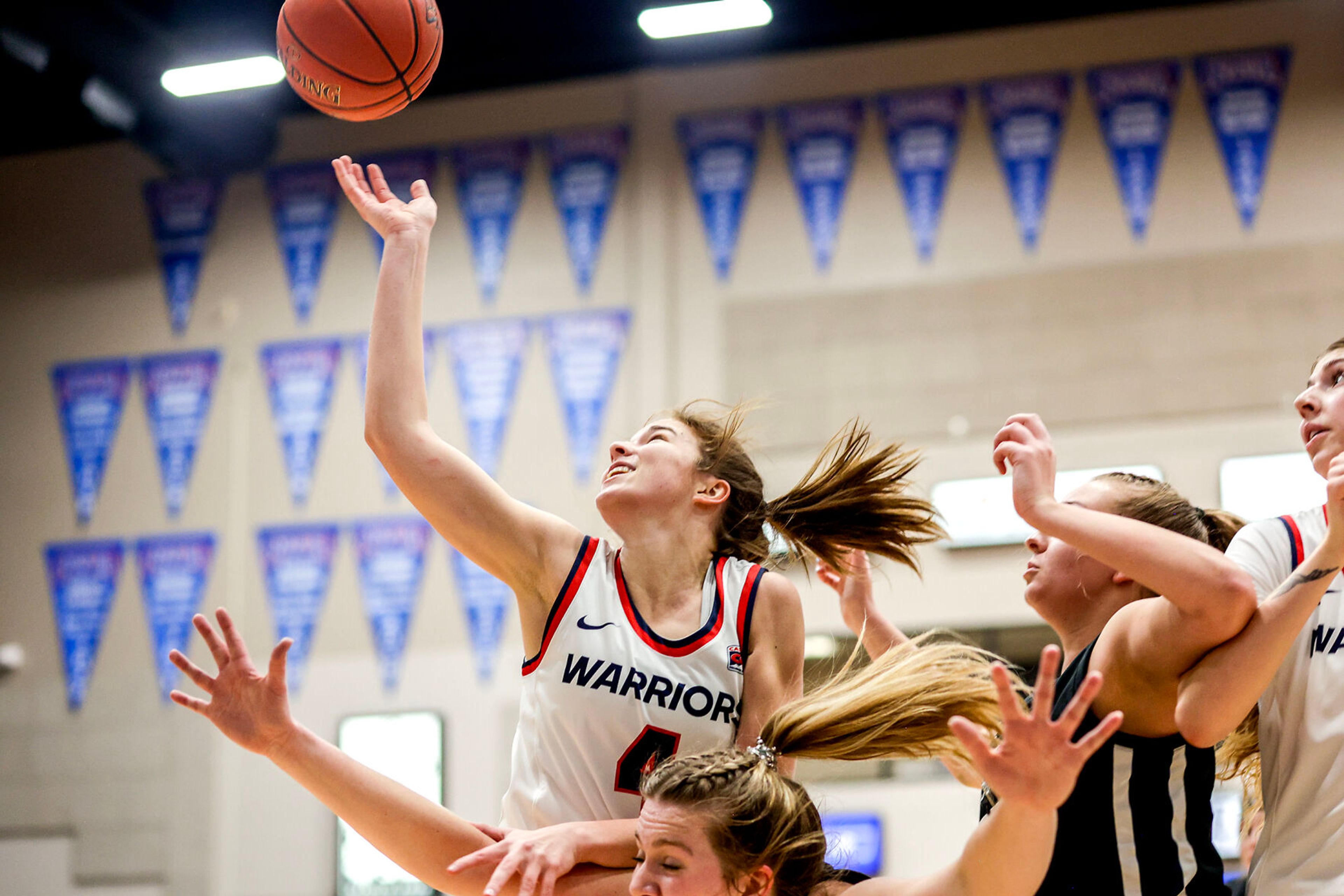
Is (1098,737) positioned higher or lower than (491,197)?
lower

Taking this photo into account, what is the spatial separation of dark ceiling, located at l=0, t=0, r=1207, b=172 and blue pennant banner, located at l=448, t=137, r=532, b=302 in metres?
0.57

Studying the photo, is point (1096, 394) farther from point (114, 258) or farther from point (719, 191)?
point (114, 258)

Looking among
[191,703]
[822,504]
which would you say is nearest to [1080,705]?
[822,504]

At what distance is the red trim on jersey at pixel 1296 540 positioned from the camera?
2.71 m

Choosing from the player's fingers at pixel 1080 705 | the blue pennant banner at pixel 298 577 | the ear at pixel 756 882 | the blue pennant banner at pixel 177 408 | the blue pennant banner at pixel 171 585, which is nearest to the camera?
the player's fingers at pixel 1080 705

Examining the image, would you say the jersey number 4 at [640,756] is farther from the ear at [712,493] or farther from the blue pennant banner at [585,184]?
the blue pennant banner at [585,184]

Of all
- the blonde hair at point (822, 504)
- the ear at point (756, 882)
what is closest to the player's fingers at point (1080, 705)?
the ear at point (756, 882)

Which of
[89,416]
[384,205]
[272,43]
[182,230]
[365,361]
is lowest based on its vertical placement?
[384,205]

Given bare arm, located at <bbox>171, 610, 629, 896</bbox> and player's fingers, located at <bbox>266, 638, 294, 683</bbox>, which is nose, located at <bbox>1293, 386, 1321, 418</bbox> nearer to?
bare arm, located at <bbox>171, 610, 629, 896</bbox>

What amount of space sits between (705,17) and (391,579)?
4.74 meters

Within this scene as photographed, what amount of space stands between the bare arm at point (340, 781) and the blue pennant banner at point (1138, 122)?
8.07 m

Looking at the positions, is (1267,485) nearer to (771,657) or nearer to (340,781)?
(771,657)

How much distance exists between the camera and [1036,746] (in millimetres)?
1951

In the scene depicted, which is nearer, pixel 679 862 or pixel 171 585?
pixel 679 862
